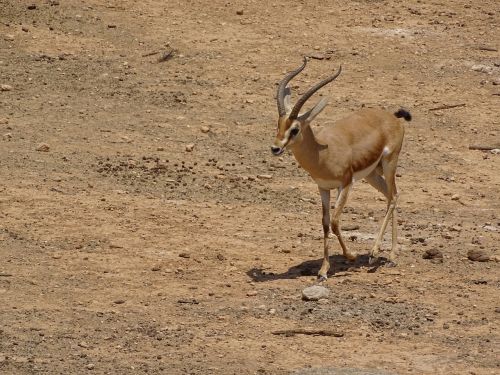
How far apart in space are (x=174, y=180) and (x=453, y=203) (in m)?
3.34

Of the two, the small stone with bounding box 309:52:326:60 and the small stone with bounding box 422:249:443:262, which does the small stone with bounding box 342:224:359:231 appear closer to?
the small stone with bounding box 422:249:443:262

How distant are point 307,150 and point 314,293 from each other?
1.48m

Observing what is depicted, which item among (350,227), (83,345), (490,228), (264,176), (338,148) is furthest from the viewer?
(264,176)

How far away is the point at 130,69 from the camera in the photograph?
19.7 meters

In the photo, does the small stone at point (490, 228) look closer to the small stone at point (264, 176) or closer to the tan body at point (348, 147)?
the tan body at point (348, 147)

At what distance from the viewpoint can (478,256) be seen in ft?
43.7

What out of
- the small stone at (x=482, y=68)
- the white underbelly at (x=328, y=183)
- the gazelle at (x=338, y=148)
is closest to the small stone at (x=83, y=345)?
the gazelle at (x=338, y=148)

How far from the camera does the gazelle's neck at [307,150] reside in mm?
12664

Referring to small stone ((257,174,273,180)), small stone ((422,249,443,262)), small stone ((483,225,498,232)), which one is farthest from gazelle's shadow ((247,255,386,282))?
small stone ((257,174,273,180))

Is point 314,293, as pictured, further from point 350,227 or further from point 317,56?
point 317,56

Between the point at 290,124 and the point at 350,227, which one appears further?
the point at 350,227

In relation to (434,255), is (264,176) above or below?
below

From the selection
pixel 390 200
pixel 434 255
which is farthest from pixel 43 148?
pixel 434 255

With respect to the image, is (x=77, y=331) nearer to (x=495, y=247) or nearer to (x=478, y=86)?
(x=495, y=247)
